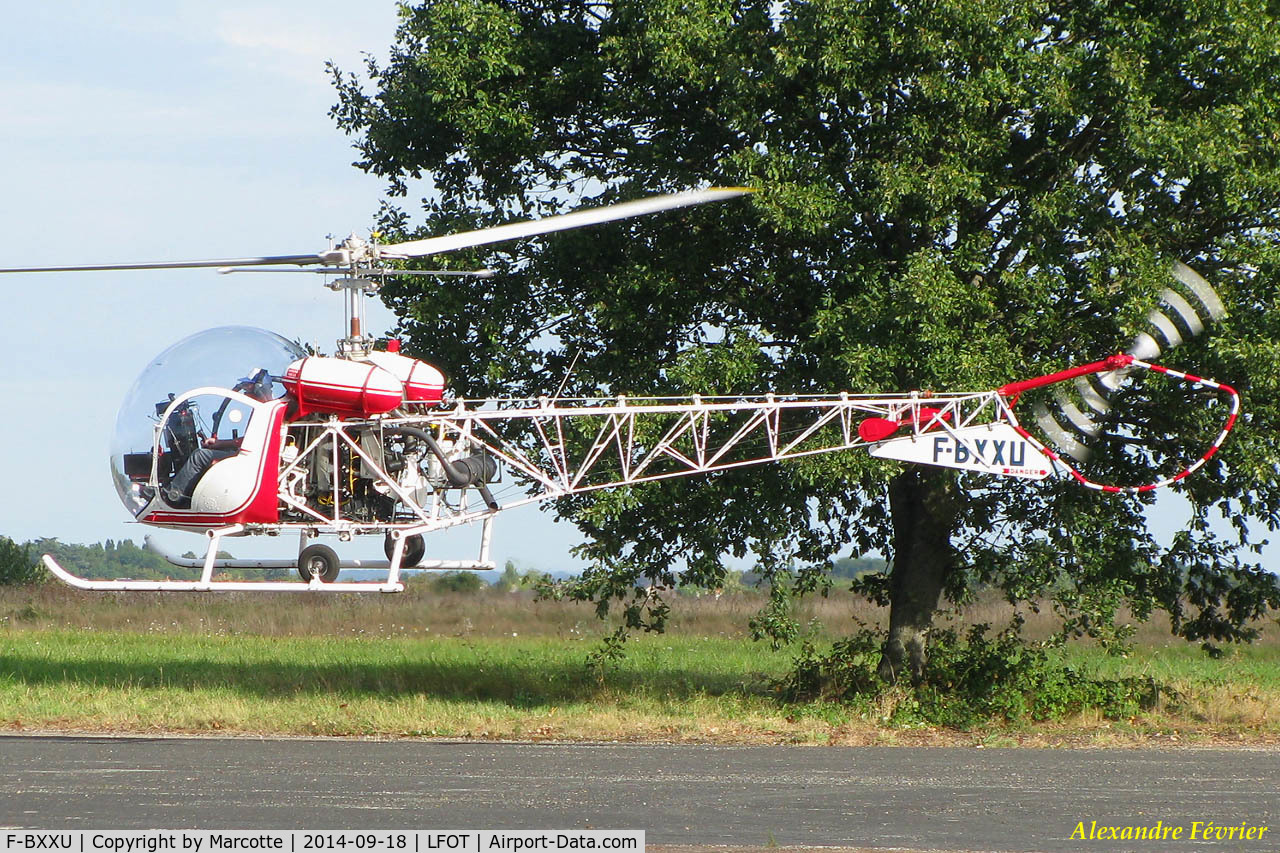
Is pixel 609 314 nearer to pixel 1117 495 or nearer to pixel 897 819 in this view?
pixel 1117 495

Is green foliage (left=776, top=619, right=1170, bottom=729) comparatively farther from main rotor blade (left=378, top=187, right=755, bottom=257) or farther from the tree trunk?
main rotor blade (left=378, top=187, right=755, bottom=257)

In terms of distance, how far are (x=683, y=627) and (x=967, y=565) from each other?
16872mm

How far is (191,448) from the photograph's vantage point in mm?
14766

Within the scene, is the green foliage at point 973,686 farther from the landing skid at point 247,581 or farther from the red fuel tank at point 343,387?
the red fuel tank at point 343,387

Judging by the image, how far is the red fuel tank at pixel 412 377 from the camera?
49.9ft

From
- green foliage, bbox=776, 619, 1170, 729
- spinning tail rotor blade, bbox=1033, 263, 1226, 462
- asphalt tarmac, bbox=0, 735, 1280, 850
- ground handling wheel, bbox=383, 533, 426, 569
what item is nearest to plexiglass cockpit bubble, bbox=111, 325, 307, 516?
ground handling wheel, bbox=383, 533, 426, 569

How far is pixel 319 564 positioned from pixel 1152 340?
10.0 m

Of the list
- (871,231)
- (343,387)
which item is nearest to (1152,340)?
(871,231)

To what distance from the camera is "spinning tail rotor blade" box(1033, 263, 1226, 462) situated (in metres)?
16.8

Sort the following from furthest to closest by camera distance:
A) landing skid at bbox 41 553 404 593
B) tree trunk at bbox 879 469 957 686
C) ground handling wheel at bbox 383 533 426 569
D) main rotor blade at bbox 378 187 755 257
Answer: tree trunk at bbox 879 469 957 686
ground handling wheel at bbox 383 533 426 569
landing skid at bbox 41 553 404 593
main rotor blade at bbox 378 187 755 257

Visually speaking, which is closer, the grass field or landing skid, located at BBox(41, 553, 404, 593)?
landing skid, located at BBox(41, 553, 404, 593)

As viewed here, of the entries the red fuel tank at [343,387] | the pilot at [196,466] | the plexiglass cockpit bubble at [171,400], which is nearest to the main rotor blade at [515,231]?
the red fuel tank at [343,387]

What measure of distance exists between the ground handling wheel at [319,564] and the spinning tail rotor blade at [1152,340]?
8.60 meters

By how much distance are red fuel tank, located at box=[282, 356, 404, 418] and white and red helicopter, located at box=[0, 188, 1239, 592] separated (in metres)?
0.02
